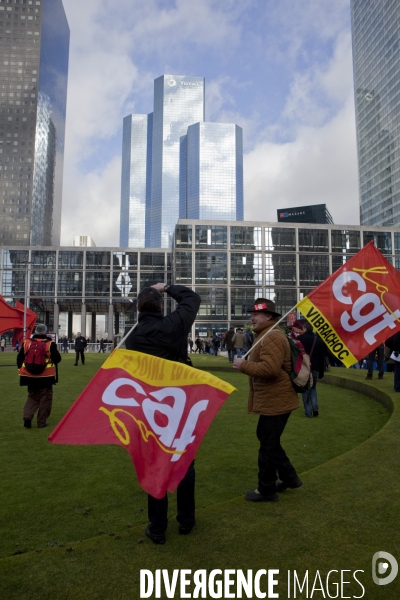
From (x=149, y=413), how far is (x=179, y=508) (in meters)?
0.79

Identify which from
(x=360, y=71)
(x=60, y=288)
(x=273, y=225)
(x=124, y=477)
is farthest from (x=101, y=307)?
(x=360, y=71)

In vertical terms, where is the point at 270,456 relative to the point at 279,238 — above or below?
below

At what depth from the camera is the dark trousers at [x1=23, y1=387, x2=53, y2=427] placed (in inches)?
321

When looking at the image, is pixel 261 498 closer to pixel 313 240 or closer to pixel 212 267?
pixel 212 267

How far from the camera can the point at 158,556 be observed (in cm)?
305

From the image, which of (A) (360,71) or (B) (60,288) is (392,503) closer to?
(B) (60,288)

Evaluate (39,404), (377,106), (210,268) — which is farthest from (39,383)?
(377,106)

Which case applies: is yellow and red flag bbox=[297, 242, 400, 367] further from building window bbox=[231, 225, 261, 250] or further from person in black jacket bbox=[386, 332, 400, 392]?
building window bbox=[231, 225, 261, 250]

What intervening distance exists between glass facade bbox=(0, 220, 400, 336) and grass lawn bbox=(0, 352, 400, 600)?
247ft

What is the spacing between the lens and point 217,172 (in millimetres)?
193625

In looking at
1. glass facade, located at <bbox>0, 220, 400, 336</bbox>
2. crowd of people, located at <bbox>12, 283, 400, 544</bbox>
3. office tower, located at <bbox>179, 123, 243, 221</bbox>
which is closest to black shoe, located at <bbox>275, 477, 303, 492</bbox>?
crowd of people, located at <bbox>12, 283, 400, 544</bbox>

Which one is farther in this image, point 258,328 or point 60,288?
point 60,288

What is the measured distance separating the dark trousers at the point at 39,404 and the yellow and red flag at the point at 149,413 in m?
5.18

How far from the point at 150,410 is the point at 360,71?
158380 millimetres
